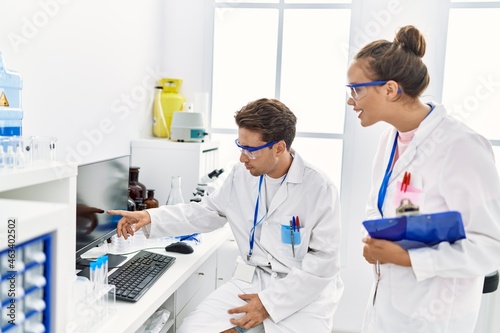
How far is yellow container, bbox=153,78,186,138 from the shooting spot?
2.99 metres

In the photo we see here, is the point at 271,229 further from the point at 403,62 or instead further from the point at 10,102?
the point at 10,102

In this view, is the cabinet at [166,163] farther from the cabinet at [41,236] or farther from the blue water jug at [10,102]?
the cabinet at [41,236]

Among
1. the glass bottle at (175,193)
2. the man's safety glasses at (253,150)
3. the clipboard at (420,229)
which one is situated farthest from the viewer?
the glass bottle at (175,193)

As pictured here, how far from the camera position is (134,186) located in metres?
2.43

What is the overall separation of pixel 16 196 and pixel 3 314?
332mm

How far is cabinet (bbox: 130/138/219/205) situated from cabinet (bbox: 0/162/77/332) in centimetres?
155

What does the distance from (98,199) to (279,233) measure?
77cm

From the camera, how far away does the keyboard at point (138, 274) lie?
156 centimetres

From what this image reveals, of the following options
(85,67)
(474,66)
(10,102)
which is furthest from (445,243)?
(474,66)

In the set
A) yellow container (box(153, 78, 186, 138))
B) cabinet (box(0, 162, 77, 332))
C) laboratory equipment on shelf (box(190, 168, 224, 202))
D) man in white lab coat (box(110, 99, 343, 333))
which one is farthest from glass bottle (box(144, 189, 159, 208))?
cabinet (box(0, 162, 77, 332))

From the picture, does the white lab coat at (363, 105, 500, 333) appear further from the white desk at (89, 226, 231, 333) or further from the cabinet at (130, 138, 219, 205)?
the cabinet at (130, 138, 219, 205)

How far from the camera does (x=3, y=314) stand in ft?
2.90

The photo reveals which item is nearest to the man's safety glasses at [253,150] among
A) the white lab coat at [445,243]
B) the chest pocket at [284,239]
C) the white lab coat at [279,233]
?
the white lab coat at [279,233]

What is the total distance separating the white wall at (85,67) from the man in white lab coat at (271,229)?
1.84ft
